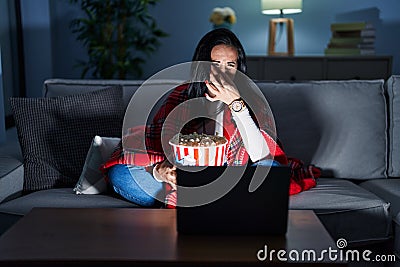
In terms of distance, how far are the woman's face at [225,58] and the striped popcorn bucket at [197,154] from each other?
0.35m

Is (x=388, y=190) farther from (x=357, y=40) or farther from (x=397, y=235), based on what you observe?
(x=357, y=40)

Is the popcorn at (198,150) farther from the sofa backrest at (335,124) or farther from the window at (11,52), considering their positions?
the window at (11,52)

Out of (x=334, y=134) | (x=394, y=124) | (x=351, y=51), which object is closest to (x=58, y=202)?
(x=334, y=134)

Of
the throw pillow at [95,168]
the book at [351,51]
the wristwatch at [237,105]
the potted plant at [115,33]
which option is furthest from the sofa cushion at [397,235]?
the potted plant at [115,33]

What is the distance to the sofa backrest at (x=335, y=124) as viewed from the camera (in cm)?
204

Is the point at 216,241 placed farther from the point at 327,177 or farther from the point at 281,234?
the point at 327,177

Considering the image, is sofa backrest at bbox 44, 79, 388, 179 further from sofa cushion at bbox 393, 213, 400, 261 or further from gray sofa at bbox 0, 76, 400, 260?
sofa cushion at bbox 393, 213, 400, 261

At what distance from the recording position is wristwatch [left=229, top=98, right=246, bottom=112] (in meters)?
1.54

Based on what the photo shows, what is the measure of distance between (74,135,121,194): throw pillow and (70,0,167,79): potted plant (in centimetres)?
195

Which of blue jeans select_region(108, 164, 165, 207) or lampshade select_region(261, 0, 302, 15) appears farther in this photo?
lampshade select_region(261, 0, 302, 15)

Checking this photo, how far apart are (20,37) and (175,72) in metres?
2.27

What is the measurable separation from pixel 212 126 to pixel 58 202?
578 mm

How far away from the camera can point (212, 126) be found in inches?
67.5

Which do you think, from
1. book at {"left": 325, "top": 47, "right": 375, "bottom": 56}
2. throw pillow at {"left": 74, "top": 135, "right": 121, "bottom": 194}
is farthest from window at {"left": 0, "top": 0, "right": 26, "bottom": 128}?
book at {"left": 325, "top": 47, "right": 375, "bottom": 56}
